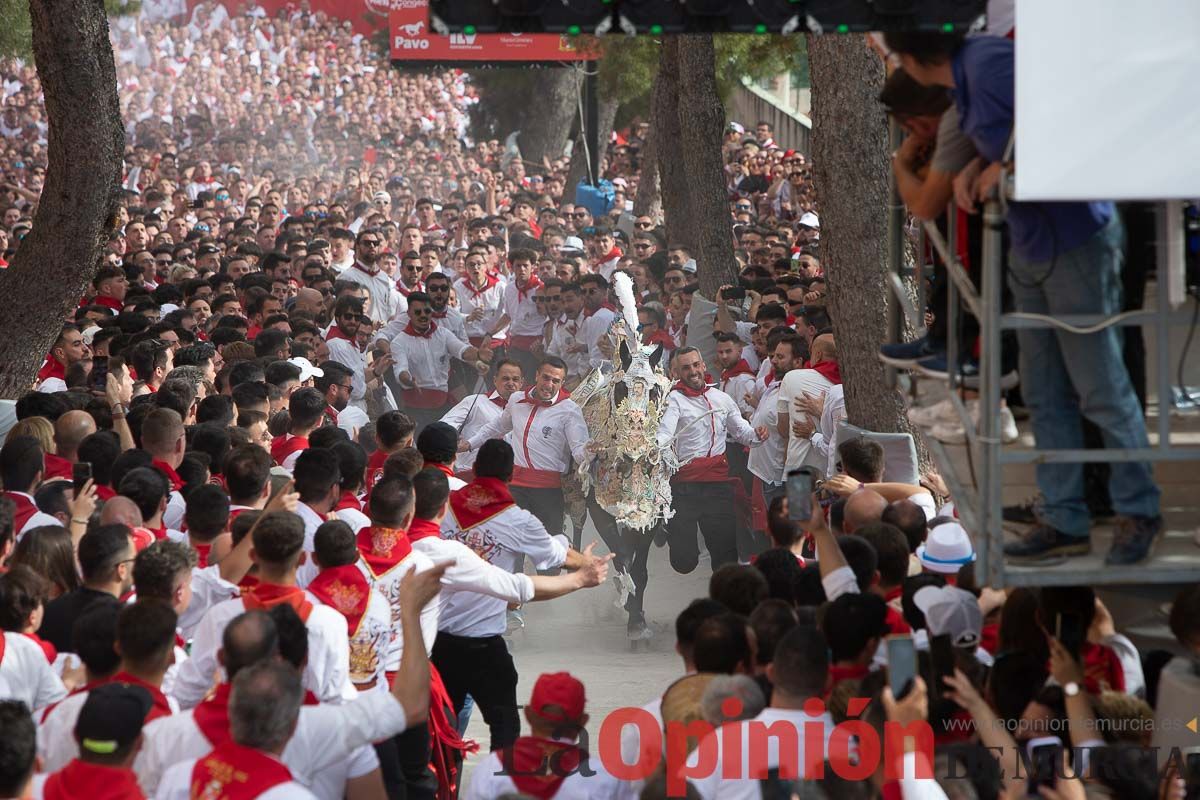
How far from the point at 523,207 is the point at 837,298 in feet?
49.4

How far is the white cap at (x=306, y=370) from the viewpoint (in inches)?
425

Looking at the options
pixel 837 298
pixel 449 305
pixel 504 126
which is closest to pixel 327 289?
pixel 449 305

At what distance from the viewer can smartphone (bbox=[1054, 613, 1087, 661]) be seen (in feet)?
17.2

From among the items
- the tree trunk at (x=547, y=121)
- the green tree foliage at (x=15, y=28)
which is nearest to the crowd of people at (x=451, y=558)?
the green tree foliage at (x=15, y=28)

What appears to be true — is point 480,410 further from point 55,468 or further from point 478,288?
point 478,288

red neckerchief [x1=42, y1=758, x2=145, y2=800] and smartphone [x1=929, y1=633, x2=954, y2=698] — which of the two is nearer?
red neckerchief [x1=42, y1=758, x2=145, y2=800]

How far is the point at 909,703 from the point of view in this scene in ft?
14.8

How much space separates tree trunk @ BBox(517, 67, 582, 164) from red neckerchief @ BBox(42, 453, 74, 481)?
26400mm

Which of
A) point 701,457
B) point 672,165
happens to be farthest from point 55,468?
point 672,165

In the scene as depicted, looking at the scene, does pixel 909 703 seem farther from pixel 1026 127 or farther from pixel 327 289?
pixel 327 289

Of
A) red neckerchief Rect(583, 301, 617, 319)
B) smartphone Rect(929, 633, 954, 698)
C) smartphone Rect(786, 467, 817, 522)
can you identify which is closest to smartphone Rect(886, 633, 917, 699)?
smartphone Rect(929, 633, 954, 698)

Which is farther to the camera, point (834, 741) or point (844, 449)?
point (844, 449)

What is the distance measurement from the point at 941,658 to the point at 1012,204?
1.59 metres

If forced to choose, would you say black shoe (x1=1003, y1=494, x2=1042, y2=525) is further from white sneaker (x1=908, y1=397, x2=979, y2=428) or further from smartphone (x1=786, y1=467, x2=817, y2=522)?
smartphone (x1=786, y1=467, x2=817, y2=522)
